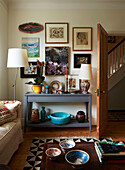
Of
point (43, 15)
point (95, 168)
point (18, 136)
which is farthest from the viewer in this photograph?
point (43, 15)

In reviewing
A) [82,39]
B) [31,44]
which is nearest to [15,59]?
[31,44]

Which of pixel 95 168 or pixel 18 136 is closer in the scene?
pixel 95 168

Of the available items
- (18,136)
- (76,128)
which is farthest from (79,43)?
(18,136)

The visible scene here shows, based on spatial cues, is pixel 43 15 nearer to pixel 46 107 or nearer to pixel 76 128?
pixel 46 107

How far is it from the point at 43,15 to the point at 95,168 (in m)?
3.11

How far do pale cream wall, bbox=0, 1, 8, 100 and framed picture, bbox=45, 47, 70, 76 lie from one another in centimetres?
89

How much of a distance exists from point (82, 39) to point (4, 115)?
2282 mm

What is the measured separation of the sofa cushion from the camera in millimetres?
2125

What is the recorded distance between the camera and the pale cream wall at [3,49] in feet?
9.97

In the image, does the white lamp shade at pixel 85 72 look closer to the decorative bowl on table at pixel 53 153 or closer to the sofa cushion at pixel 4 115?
the sofa cushion at pixel 4 115

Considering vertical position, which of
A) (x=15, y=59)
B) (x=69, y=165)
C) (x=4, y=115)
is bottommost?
(x=69, y=165)

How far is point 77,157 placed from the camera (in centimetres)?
Result: 144

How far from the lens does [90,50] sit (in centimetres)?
341

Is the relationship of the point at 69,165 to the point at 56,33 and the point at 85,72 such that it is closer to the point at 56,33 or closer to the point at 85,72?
the point at 85,72
